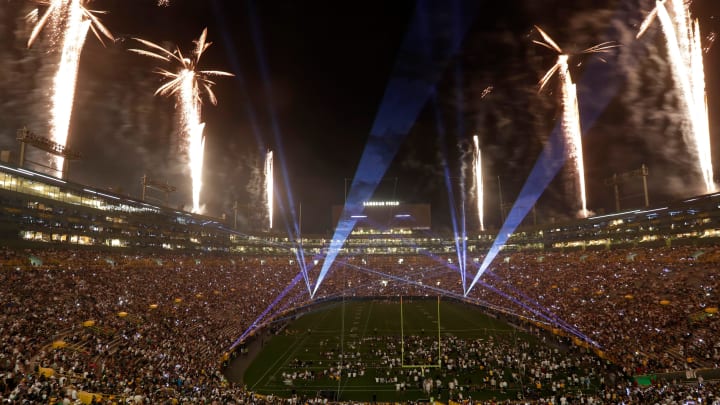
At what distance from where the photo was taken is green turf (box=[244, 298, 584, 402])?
2581 centimetres

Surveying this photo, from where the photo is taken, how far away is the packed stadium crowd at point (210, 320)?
19141 millimetres

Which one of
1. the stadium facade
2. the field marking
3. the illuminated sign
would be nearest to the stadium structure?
the field marking

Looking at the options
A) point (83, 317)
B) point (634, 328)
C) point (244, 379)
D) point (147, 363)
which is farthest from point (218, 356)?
point (634, 328)

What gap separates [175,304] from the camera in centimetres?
3741

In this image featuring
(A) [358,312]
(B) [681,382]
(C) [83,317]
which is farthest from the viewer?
(A) [358,312]

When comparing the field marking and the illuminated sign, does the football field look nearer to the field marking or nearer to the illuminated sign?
the field marking

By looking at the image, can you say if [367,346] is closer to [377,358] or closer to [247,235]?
[377,358]

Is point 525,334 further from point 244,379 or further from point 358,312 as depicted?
point 244,379

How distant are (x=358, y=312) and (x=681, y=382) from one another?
112 ft

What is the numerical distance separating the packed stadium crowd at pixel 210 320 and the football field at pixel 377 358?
99cm

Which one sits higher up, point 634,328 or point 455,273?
point 455,273

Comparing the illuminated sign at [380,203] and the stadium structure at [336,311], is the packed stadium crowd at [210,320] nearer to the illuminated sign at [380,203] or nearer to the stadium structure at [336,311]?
the stadium structure at [336,311]

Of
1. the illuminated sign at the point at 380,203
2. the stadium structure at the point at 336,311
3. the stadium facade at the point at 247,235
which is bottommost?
the stadium structure at the point at 336,311

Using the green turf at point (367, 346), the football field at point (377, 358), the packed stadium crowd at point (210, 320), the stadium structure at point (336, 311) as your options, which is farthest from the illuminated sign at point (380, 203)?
the football field at point (377, 358)
